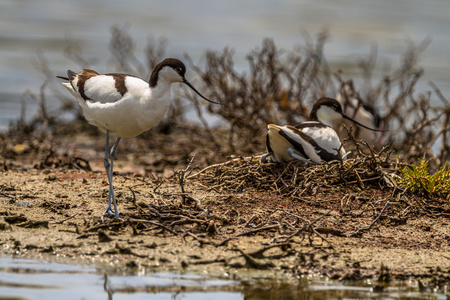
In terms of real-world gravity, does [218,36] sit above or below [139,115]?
above

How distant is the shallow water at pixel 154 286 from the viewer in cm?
348

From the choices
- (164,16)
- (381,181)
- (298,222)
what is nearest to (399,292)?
(298,222)

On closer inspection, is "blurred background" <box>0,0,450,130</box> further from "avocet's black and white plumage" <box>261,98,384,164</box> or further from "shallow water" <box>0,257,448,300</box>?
"shallow water" <box>0,257,448,300</box>

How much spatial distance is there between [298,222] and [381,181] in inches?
43.2

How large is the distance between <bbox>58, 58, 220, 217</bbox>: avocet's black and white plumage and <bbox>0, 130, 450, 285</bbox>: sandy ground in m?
0.32

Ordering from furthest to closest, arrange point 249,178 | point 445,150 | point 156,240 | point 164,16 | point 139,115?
point 164,16
point 445,150
point 249,178
point 139,115
point 156,240

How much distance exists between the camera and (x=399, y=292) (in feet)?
12.1

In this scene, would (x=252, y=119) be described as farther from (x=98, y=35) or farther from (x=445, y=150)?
(x=98, y=35)

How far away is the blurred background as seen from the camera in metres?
13.7

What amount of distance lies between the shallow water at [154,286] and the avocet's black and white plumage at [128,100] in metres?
0.77

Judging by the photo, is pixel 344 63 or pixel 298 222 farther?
pixel 344 63

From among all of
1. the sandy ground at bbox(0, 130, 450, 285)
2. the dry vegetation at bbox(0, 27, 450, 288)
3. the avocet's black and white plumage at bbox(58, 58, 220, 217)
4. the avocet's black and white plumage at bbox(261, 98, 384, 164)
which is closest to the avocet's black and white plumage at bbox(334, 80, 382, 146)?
the dry vegetation at bbox(0, 27, 450, 288)

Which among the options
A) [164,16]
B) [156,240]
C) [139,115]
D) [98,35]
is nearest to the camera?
[156,240]

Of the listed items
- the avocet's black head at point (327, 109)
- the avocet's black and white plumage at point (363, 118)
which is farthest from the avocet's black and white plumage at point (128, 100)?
the avocet's black and white plumage at point (363, 118)
